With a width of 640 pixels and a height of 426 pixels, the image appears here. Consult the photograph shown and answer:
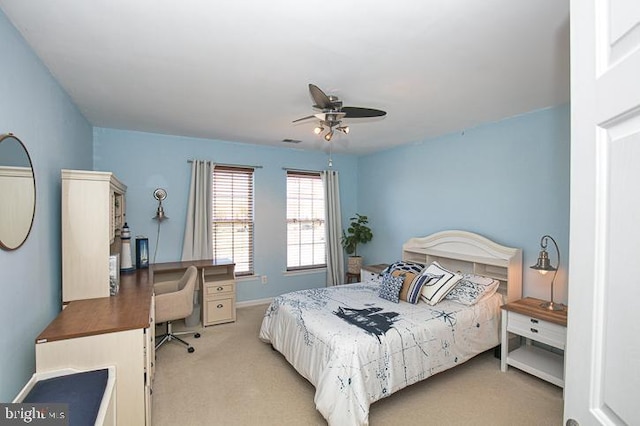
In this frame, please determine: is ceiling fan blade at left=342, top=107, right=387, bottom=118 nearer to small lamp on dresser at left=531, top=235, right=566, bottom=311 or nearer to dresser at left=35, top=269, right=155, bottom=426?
small lamp on dresser at left=531, top=235, right=566, bottom=311

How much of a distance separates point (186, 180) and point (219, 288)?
5.44ft

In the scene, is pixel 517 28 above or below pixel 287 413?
above

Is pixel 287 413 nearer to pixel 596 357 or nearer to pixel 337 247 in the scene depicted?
pixel 596 357

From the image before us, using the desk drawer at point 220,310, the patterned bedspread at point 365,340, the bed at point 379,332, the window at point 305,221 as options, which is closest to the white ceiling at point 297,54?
the bed at point 379,332

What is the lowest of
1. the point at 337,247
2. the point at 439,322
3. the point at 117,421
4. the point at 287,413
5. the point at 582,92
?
the point at 287,413

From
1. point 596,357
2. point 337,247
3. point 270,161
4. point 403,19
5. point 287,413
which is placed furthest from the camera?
point 337,247

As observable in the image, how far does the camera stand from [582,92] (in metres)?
0.81

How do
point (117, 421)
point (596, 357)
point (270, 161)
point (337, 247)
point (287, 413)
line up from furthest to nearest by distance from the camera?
1. point (337, 247)
2. point (270, 161)
3. point (287, 413)
4. point (117, 421)
5. point (596, 357)

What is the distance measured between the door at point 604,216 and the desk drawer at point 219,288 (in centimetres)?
399

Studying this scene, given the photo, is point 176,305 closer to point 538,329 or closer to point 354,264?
point 354,264

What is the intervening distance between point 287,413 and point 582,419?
2142 mm

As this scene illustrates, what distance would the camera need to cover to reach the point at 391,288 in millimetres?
3438

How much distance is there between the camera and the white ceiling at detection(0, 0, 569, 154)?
1.67 m

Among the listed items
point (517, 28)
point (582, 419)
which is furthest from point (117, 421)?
point (517, 28)
